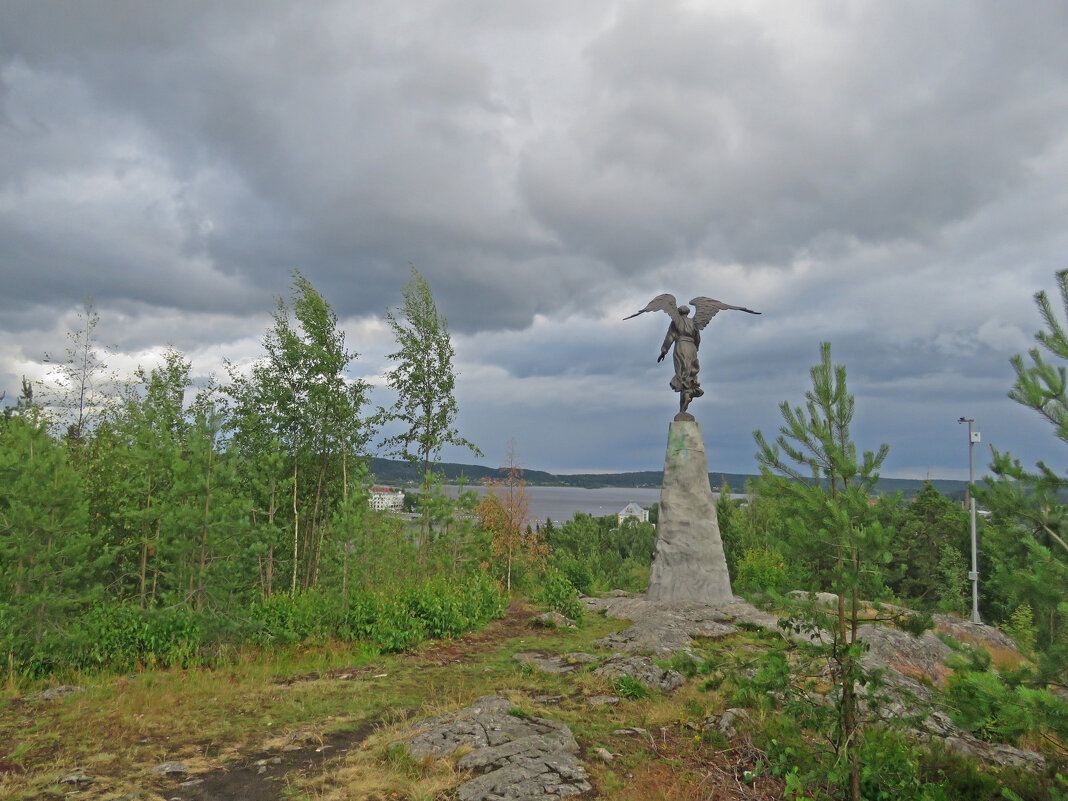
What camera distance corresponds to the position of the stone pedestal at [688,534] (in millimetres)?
12955

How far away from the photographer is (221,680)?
23.5 feet

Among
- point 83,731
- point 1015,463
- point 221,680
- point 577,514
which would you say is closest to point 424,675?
point 221,680

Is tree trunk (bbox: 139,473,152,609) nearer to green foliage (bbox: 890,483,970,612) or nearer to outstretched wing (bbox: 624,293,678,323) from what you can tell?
outstretched wing (bbox: 624,293,678,323)

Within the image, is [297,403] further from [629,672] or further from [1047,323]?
[1047,323]

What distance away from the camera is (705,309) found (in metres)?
14.3

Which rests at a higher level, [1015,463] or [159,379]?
[159,379]

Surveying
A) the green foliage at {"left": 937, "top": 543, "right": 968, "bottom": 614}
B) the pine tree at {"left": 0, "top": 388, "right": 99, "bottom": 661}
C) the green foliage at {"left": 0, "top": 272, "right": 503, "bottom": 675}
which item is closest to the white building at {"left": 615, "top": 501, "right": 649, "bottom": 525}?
the green foliage at {"left": 937, "top": 543, "right": 968, "bottom": 614}

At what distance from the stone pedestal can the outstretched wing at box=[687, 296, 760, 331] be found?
244 cm

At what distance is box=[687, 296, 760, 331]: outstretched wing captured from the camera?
14188 mm

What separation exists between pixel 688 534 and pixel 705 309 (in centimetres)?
523

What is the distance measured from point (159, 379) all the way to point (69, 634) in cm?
480

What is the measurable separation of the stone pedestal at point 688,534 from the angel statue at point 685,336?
2.59 feet

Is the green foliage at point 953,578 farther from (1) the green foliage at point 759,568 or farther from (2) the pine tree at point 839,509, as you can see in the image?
(2) the pine tree at point 839,509

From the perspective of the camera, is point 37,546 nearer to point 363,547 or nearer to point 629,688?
point 363,547
